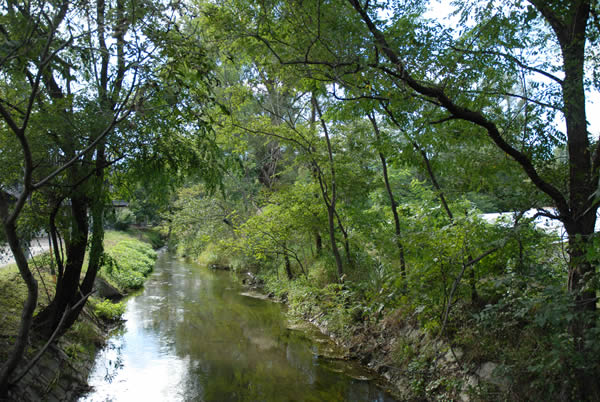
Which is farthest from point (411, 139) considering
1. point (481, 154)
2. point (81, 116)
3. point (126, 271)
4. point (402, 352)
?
point (126, 271)

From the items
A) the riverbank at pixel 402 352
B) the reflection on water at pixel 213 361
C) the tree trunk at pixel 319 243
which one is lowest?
the reflection on water at pixel 213 361

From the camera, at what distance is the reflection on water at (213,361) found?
6113 millimetres

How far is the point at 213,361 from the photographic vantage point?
748 cm

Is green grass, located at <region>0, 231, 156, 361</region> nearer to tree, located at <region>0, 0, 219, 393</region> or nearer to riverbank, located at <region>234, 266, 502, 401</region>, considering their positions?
tree, located at <region>0, 0, 219, 393</region>

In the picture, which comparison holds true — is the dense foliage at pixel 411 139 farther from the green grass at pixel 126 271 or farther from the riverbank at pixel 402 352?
the green grass at pixel 126 271

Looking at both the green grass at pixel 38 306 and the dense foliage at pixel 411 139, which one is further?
the green grass at pixel 38 306

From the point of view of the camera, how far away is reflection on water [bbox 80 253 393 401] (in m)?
6.11

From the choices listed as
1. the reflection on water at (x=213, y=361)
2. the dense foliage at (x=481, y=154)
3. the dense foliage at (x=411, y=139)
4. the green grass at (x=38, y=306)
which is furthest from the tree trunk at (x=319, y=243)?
the green grass at (x=38, y=306)

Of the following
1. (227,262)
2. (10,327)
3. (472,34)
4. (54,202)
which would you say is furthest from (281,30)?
(227,262)

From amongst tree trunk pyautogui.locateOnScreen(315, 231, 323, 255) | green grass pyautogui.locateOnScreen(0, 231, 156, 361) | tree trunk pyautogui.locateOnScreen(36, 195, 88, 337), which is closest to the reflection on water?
green grass pyautogui.locateOnScreen(0, 231, 156, 361)

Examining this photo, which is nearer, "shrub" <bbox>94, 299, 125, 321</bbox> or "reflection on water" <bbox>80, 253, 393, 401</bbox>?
"reflection on water" <bbox>80, 253, 393, 401</bbox>

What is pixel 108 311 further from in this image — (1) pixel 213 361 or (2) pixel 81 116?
(2) pixel 81 116

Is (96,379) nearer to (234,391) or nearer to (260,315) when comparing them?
(234,391)

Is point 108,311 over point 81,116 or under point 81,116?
under
